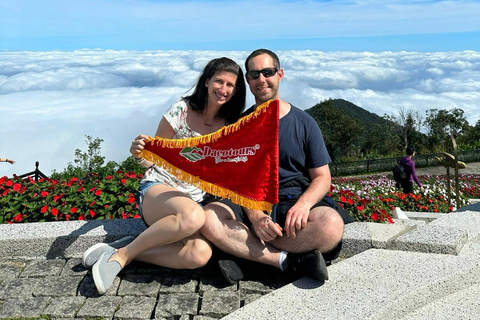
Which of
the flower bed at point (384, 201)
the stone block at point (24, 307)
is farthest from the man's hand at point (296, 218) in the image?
the flower bed at point (384, 201)

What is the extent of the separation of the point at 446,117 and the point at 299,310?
44.0 m

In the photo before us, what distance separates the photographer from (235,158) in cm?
352

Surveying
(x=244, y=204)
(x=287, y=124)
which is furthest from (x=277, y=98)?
(x=244, y=204)

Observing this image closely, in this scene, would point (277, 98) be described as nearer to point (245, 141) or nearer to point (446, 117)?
point (245, 141)

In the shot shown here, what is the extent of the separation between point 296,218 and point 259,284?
643mm

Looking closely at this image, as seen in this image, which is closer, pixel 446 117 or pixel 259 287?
pixel 259 287

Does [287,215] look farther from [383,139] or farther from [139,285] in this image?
[383,139]

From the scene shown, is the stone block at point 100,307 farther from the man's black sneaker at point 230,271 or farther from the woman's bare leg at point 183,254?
the man's black sneaker at point 230,271

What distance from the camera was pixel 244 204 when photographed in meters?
3.46

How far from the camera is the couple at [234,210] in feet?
11.0

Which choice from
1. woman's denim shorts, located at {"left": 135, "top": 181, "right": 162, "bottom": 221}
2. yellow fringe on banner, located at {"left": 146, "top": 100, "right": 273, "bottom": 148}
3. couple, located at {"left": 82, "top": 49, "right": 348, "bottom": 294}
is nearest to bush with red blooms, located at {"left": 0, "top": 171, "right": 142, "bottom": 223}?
couple, located at {"left": 82, "top": 49, "right": 348, "bottom": 294}

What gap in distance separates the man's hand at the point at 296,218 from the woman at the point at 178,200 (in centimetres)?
59

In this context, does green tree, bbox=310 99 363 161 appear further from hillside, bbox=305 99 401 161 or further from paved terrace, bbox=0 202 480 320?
paved terrace, bbox=0 202 480 320

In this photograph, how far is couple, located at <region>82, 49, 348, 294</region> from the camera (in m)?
3.35
